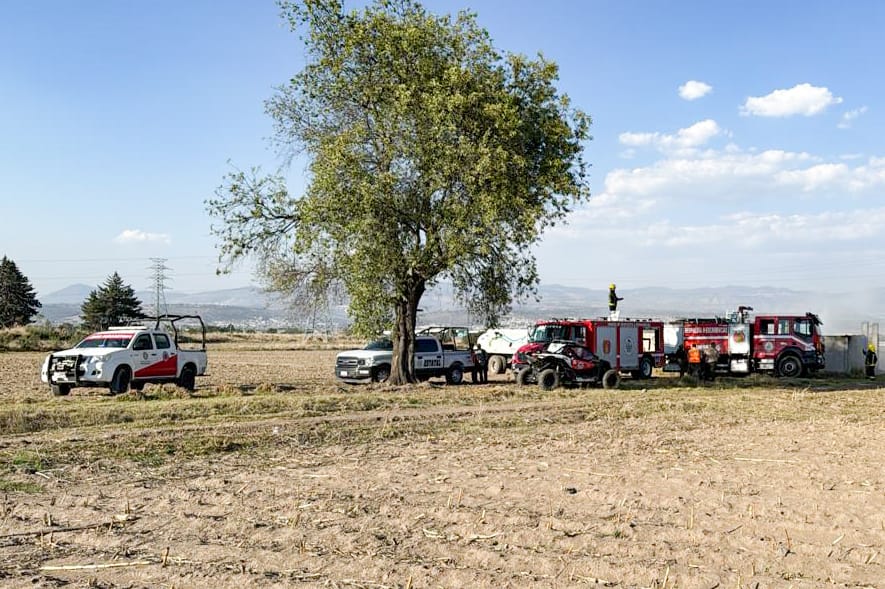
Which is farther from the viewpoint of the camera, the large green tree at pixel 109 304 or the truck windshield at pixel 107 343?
the large green tree at pixel 109 304

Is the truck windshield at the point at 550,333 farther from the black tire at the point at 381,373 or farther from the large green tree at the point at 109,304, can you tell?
the large green tree at the point at 109,304

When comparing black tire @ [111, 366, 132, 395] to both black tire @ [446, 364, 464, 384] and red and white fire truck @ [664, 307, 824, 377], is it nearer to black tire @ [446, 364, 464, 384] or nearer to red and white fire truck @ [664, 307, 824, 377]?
black tire @ [446, 364, 464, 384]

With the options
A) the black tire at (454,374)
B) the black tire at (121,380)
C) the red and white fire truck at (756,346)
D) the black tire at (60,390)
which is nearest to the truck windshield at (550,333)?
the black tire at (454,374)

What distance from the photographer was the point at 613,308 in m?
35.6

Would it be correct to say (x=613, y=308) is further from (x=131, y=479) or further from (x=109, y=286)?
(x=109, y=286)

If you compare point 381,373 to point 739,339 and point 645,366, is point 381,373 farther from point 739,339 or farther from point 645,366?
point 739,339

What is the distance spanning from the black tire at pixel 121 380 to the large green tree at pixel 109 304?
244ft

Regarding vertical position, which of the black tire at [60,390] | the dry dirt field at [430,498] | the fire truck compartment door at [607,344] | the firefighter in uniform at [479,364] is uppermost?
the fire truck compartment door at [607,344]

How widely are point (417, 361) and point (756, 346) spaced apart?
15.5m

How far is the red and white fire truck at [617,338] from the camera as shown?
33562 millimetres

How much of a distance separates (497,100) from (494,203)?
11.1 ft

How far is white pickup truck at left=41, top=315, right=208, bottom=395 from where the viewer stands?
22.9 meters

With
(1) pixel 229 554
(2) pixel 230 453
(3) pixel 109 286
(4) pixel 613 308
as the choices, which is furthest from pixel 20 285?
(1) pixel 229 554

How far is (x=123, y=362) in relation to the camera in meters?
23.5
